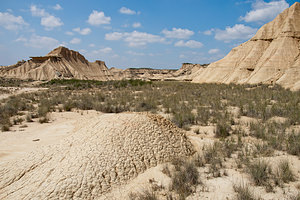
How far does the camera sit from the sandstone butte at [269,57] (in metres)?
18.9

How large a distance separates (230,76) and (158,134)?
2165cm

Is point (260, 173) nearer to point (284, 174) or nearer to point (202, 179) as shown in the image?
point (284, 174)

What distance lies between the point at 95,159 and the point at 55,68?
49236 mm

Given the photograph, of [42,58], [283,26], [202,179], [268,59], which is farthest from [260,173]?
[42,58]

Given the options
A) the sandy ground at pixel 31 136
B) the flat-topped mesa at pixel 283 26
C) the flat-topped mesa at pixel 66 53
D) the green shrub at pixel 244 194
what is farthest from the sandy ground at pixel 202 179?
the flat-topped mesa at pixel 66 53

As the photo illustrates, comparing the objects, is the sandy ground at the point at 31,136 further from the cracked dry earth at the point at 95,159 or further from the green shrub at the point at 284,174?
the green shrub at the point at 284,174

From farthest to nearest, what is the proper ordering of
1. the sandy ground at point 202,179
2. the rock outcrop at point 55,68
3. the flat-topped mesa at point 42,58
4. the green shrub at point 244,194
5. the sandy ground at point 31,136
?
the flat-topped mesa at point 42,58 → the rock outcrop at point 55,68 → the sandy ground at point 31,136 → the sandy ground at point 202,179 → the green shrub at point 244,194

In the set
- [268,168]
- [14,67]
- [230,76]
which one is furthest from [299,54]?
[14,67]

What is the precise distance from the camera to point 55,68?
154 feet

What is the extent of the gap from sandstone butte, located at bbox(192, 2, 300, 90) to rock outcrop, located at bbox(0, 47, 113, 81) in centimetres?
3466

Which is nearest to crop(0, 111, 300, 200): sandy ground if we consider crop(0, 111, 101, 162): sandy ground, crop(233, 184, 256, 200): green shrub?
crop(0, 111, 101, 162): sandy ground

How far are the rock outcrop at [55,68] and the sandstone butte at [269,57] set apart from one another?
114 ft

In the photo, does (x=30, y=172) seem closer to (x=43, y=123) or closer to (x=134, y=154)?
(x=134, y=154)

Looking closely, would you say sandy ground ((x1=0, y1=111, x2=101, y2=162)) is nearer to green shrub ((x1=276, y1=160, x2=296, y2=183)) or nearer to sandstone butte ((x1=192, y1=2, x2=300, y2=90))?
green shrub ((x1=276, y1=160, x2=296, y2=183))
